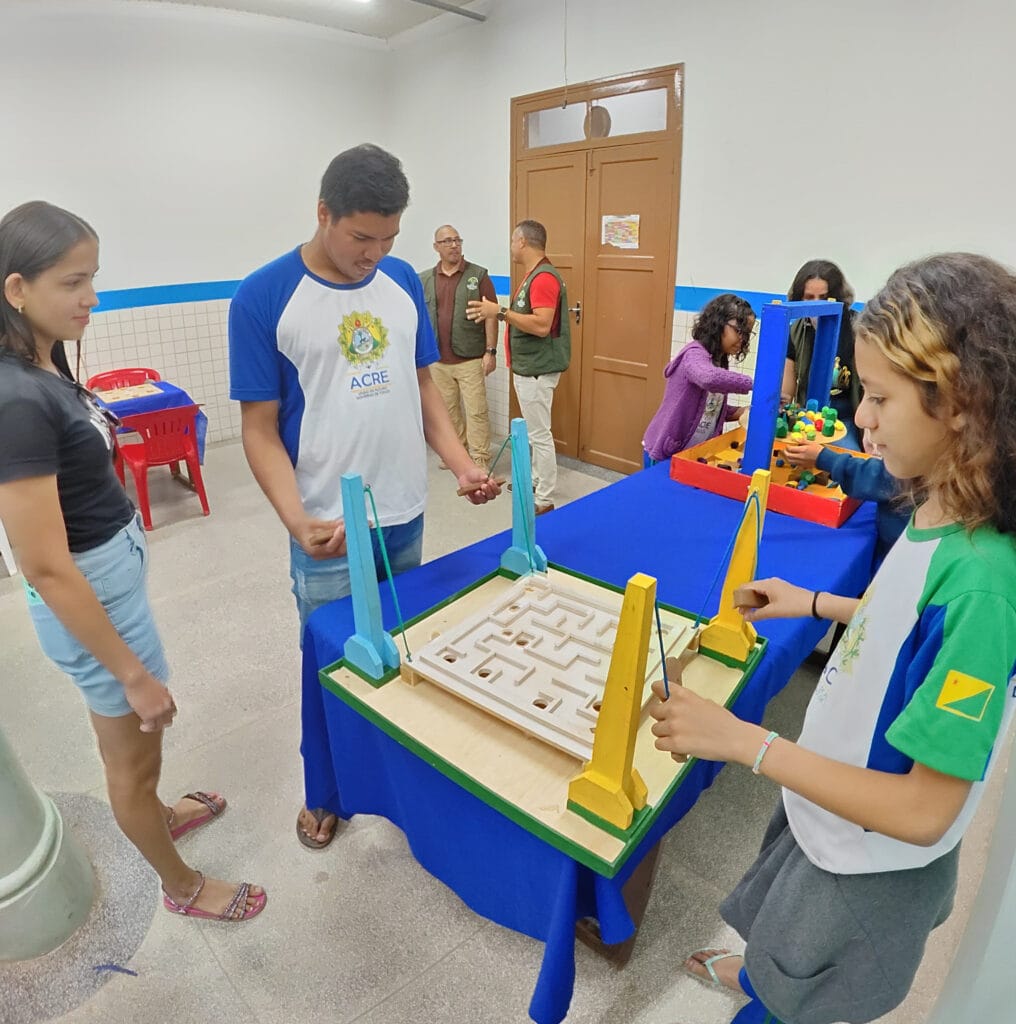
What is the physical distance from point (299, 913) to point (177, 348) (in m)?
4.38

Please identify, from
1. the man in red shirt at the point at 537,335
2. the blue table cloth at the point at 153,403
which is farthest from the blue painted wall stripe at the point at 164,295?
the man in red shirt at the point at 537,335

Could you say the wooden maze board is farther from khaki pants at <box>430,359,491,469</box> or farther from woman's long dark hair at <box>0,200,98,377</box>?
khaki pants at <box>430,359,491,469</box>

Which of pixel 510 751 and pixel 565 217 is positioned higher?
pixel 565 217

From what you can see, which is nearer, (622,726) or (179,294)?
(622,726)

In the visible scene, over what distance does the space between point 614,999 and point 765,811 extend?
0.72 meters

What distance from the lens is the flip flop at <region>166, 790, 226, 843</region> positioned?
1841 mm

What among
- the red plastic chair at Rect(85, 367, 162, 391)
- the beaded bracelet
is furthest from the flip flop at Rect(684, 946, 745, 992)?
the red plastic chair at Rect(85, 367, 162, 391)

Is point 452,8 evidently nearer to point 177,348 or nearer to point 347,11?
point 347,11

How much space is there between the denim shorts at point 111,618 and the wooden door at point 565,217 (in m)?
3.62

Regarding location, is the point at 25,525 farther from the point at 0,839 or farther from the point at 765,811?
the point at 765,811

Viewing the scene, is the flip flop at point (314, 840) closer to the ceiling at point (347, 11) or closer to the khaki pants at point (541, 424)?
the khaki pants at point (541, 424)

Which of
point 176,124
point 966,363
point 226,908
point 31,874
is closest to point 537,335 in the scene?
point 176,124

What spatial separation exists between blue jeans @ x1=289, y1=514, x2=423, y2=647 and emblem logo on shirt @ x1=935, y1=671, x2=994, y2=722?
3.61 feet

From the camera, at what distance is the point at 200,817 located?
6.19ft
